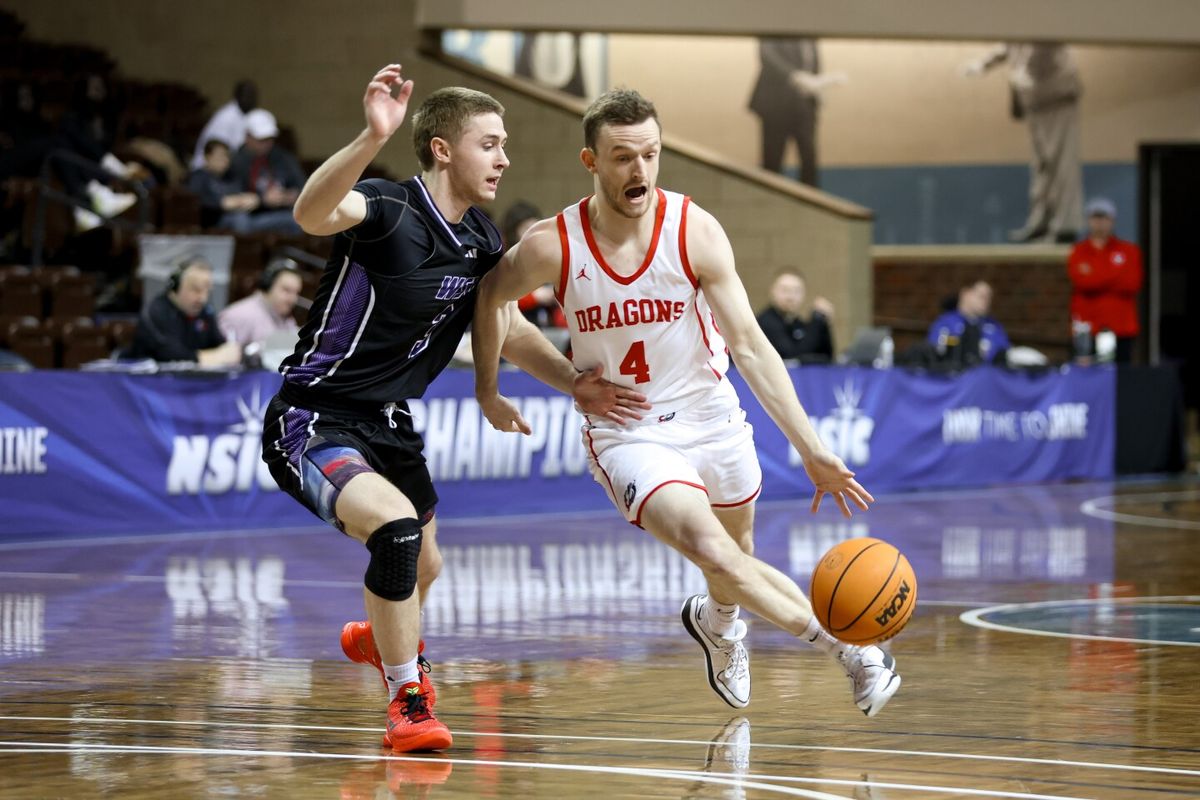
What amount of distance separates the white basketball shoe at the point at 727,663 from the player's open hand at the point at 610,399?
2.43 ft

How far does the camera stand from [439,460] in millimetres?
12812

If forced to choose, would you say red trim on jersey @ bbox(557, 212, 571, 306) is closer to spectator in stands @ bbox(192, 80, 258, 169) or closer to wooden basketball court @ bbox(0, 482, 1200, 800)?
wooden basketball court @ bbox(0, 482, 1200, 800)

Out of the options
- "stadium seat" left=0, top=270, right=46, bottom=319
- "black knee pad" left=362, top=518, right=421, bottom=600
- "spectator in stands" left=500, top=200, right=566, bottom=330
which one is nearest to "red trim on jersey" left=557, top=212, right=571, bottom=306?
"black knee pad" left=362, top=518, right=421, bottom=600

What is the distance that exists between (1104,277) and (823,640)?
13.9 m

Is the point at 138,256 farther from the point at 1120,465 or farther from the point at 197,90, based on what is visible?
the point at 1120,465

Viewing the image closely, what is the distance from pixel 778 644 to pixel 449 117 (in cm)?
287

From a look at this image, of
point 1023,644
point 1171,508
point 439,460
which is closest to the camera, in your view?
point 1023,644

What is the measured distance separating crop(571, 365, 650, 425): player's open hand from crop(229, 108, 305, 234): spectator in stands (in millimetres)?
11594

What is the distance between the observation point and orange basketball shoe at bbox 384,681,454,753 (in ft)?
16.9

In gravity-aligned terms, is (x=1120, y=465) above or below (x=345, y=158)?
below

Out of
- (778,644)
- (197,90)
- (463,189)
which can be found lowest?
(778,644)

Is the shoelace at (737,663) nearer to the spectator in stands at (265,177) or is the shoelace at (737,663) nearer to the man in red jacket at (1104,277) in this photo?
the spectator in stands at (265,177)

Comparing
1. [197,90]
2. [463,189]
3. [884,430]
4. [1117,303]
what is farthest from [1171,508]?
[197,90]

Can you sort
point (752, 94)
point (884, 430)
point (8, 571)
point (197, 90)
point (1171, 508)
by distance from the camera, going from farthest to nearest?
point (752, 94), point (197, 90), point (884, 430), point (1171, 508), point (8, 571)
